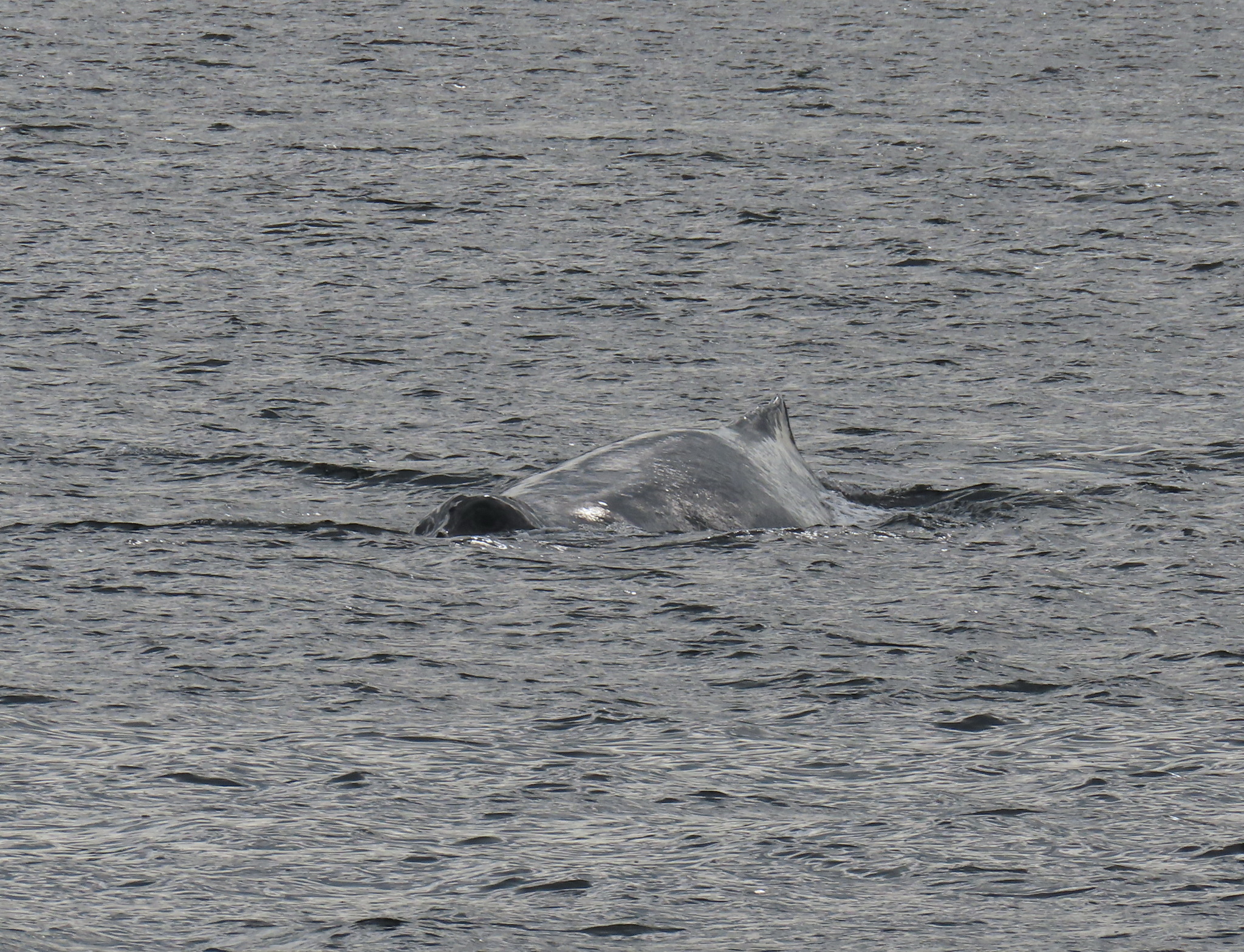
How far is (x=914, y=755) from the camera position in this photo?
569 centimetres

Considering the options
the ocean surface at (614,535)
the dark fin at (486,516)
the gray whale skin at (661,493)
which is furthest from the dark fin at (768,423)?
the dark fin at (486,516)

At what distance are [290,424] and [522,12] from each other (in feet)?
48.1

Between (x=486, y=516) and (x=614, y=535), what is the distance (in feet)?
1.55

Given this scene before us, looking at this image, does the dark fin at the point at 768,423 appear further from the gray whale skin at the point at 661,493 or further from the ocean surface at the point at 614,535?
the ocean surface at the point at 614,535

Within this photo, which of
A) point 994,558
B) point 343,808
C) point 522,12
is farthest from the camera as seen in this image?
point 522,12

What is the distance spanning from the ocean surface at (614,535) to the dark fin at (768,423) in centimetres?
28

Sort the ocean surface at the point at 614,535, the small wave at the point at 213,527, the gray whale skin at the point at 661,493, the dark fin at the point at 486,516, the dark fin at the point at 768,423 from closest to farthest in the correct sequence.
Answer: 1. the ocean surface at the point at 614,535
2. the dark fin at the point at 486,516
3. the gray whale skin at the point at 661,493
4. the small wave at the point at 213,527
5. the dark fin at the point at 768,423

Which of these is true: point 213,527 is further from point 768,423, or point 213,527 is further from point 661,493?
point 768,423

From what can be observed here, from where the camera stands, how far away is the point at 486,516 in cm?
805

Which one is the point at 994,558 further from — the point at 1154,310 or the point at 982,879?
the point at 1154,310

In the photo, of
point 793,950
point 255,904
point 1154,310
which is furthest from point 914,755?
point 1154,310

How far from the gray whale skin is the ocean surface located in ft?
0.45

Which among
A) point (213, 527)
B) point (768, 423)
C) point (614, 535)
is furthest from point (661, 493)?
point (213, 527)

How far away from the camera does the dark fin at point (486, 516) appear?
800 centimetres
